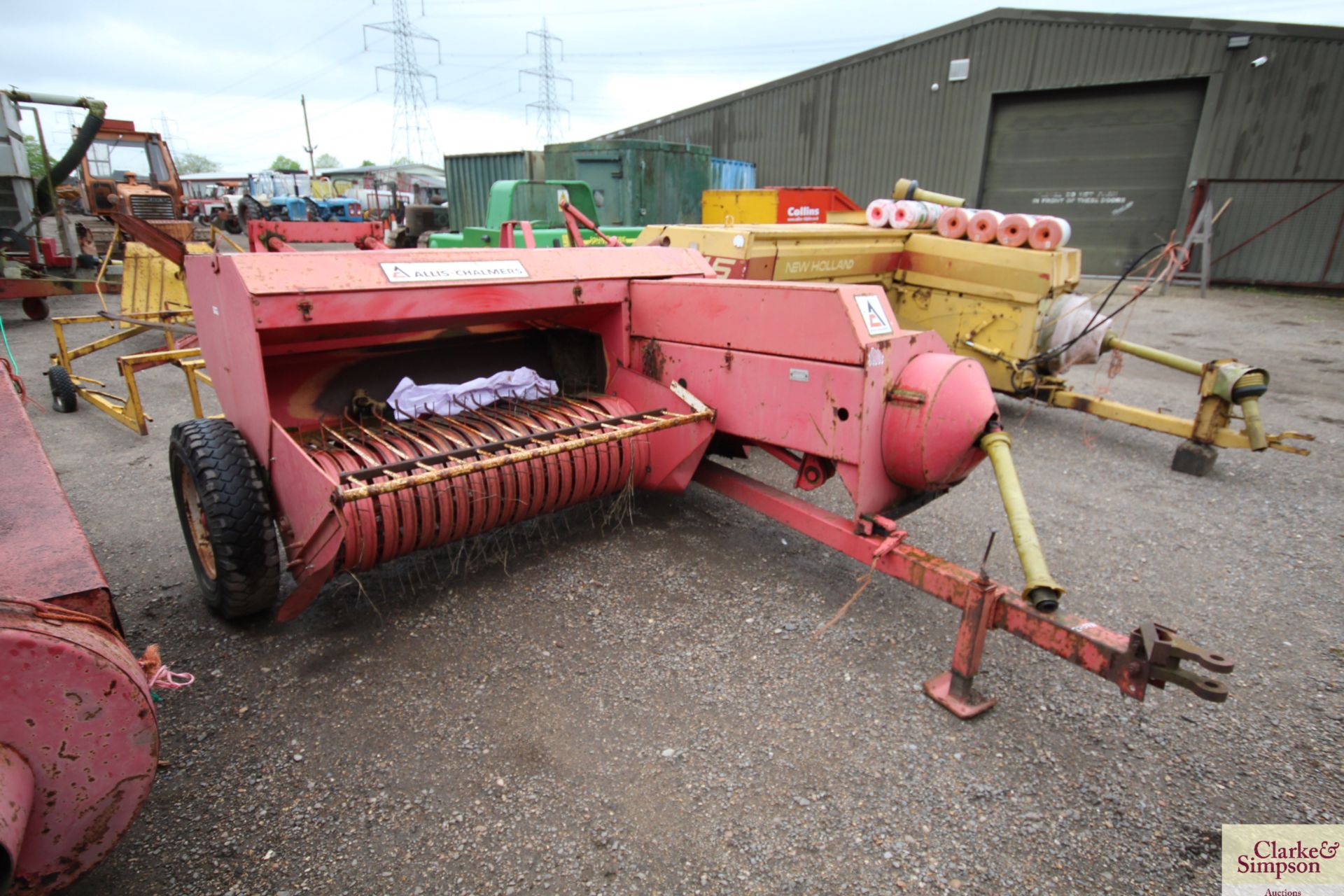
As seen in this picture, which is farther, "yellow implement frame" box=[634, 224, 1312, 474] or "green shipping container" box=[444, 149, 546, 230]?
"green shipping container" box=[444, 149, 546, 230]

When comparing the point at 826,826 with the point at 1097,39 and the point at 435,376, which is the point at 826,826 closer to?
the point at 435,376

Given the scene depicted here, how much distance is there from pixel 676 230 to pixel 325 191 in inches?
1394

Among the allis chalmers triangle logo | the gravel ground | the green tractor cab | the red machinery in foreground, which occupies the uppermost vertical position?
the green tractor cab

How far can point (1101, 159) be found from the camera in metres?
13.0

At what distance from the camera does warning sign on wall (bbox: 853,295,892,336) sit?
262cm

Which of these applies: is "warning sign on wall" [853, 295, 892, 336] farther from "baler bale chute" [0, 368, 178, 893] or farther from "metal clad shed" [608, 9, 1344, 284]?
"metal clad shed" [608, 9, 1344, 284]

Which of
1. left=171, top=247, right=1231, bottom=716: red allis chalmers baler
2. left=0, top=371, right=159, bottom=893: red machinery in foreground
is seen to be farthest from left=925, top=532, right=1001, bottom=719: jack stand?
left=0, top=371, right=159, bottom=893: red machinery in foreground

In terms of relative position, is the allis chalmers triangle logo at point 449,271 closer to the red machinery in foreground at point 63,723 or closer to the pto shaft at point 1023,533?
the red machinery in foreground at point 63,723

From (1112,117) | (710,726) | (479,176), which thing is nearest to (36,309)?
(479,176)

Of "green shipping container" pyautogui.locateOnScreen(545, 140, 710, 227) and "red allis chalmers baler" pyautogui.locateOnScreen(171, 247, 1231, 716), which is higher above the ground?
"green shipping container" pyautogui.locateOnScreen(545, 140, 710, 227)

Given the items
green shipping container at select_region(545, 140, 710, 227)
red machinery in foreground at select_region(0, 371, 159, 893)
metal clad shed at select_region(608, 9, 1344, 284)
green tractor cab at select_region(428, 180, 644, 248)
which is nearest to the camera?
red machinery in foreground at select_region(0, 371, 159, 893)

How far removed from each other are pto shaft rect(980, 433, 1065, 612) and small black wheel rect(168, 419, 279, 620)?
254 cm

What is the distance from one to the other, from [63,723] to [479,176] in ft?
42.8

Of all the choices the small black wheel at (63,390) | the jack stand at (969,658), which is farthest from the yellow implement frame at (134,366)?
the jack stand at (969,658)
